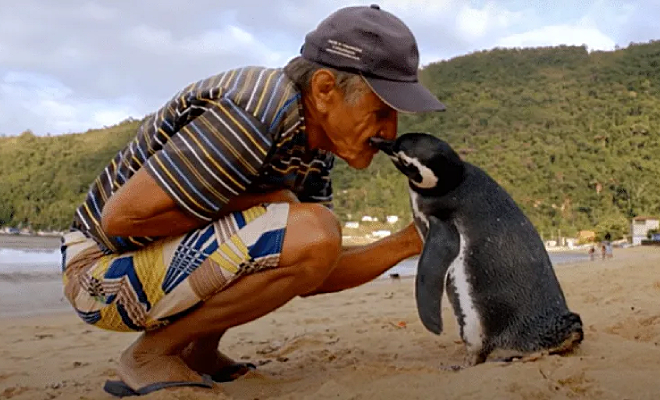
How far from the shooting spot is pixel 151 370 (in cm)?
200

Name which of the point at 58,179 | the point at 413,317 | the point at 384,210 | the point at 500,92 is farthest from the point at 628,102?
the point at 413,317

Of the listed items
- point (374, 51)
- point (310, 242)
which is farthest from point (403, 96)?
point (310, 242)

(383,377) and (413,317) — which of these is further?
(413,317)

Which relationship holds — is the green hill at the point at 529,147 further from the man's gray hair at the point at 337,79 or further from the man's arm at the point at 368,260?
the man's gray hair at the point at 337,79

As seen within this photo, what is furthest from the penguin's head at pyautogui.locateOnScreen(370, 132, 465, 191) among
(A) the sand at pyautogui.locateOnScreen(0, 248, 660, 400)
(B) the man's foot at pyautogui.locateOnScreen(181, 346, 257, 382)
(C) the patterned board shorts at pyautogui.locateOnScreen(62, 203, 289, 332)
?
(B) the man's foot at pyautogui.locateOnScreen(181, 346, 257, 382)

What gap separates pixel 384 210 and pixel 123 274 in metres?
36.6

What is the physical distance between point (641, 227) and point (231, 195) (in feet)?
119

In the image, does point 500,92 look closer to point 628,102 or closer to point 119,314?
point 628,102

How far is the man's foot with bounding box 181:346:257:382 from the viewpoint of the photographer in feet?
7.63

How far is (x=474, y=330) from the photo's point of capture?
232 centimetres

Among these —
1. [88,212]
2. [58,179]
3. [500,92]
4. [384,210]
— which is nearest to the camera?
[88,212]

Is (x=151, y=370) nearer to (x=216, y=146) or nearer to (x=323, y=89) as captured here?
(x=216, y=146)

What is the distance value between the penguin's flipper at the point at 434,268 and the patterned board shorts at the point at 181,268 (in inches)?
21.6

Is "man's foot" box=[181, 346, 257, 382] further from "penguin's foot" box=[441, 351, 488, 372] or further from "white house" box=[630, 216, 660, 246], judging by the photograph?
"white house" box=[630, 216, 660, 246]
